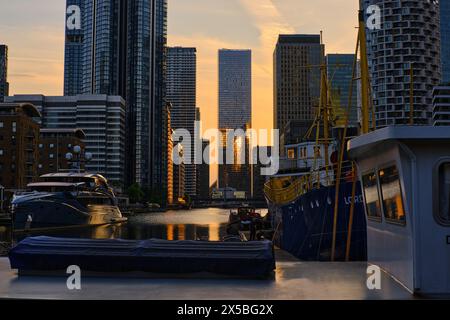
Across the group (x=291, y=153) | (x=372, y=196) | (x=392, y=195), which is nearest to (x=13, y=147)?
(x=291, y=153)

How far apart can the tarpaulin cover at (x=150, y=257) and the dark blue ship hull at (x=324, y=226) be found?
8342 millimetres

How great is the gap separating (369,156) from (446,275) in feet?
10.9

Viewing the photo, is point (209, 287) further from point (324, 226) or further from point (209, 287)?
point (324, 226)

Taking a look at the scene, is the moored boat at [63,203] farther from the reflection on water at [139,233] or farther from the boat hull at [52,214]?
the reflection on water at [139,233]

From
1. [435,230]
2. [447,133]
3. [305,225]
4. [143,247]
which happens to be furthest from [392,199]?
[305,225]

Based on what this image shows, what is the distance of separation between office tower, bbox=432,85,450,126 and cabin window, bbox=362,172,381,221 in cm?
18123

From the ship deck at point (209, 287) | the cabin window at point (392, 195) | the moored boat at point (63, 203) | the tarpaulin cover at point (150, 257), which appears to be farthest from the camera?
the moored boat at point (63, 203)

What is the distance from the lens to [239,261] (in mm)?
9977

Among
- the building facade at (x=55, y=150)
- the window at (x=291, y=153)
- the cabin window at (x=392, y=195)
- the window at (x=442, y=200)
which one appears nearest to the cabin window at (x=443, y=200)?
the window at (x=442, y=200)

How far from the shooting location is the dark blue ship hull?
1781 cm

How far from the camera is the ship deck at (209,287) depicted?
8.26 m

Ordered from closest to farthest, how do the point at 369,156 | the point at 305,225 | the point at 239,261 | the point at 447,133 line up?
1. the point at 447,133
2. the point at 239,261
3. the point at 369,156
4. the point at 305,225

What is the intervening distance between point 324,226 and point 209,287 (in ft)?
40.3
